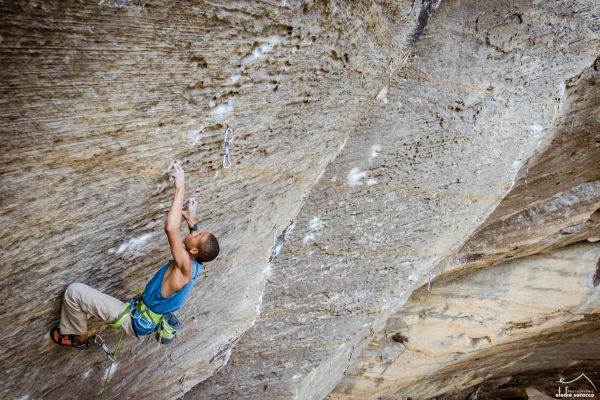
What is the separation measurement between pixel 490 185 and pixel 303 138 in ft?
6.55

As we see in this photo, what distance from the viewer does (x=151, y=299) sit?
2.59 m

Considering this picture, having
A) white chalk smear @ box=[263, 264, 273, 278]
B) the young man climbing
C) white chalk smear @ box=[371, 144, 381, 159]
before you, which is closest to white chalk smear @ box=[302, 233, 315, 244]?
white chalk smear @ box=[263, 264, 273, 278]

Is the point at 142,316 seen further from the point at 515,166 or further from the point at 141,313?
the point at 515,166

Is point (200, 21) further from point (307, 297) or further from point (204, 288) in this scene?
point (307, 297)

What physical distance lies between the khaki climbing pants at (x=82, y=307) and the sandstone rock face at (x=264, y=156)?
0.07 metres

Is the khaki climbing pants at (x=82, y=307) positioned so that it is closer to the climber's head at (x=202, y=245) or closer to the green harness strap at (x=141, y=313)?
the green harness strap at (x=141, y=313)

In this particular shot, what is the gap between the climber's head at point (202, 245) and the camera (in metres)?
2.44

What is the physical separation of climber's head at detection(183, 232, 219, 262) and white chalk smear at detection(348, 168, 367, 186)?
5.39ft

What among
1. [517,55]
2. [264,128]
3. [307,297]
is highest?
[517,55]

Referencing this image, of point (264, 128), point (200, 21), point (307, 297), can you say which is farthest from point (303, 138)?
point (307, 297)

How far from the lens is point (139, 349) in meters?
3.40

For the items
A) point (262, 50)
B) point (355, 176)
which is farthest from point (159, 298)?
point (355, 176)

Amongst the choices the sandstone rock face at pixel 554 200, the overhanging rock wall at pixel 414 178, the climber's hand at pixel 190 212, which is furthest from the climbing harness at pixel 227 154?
the sandstone rock face at pixel 554 200
